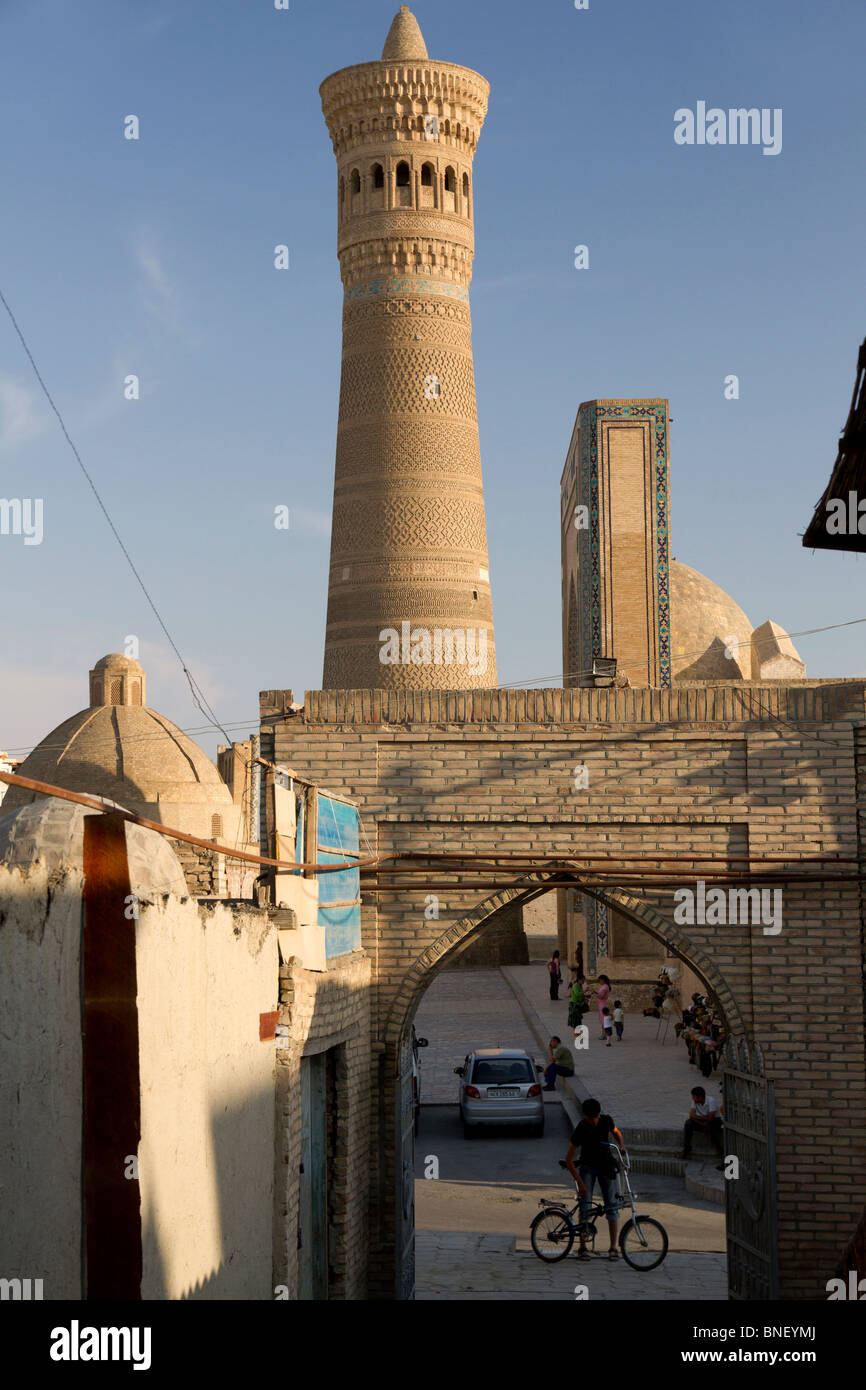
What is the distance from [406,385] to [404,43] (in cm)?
657

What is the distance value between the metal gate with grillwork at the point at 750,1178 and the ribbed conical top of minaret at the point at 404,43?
23.9m

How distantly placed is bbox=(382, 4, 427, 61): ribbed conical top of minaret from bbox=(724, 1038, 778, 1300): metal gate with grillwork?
78.4 feet

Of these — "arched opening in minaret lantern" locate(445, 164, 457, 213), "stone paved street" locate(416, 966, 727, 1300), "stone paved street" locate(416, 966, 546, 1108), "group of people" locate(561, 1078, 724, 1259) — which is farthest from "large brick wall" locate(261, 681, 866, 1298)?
"arched opening in minaret lantern" locate(445, 164, 457, 213)

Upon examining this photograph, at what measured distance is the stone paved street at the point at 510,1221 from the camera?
1063 centimetres

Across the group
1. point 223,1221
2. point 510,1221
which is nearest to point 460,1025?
point 510,1221

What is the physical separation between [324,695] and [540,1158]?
297 inches

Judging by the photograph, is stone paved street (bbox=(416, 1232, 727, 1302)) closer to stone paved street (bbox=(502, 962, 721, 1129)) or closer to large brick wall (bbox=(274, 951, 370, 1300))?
large brick wall (bbox=(274, 951, 370, 1300))

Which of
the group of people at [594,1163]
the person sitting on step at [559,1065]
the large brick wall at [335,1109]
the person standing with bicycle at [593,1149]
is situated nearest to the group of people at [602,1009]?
the person sitting on step at [559,1065]

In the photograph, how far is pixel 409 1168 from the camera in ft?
33.4

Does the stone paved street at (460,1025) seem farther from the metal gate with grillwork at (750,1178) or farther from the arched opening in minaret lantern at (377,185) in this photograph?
the arched opening in minaret lantern at (377,185)

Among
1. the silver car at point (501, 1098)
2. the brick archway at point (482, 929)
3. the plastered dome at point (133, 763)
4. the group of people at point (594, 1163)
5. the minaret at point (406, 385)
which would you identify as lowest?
the silver car at point (501, 1098)

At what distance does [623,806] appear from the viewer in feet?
32.9
